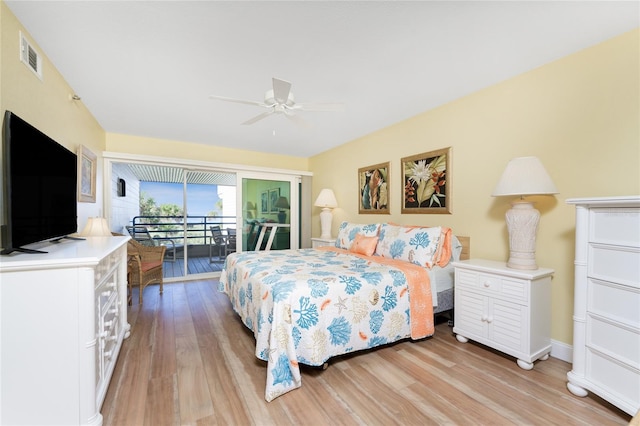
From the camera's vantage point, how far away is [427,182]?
3223mm

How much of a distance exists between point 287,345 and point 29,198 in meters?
1.69

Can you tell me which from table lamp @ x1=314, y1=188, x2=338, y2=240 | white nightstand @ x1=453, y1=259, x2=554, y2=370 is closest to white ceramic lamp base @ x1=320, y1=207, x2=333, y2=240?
table lamp @ x1=314, y1=188, x2=338, y2=240

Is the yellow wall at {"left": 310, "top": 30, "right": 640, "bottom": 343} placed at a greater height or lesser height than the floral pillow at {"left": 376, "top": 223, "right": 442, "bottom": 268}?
greater

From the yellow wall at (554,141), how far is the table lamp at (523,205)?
250mm

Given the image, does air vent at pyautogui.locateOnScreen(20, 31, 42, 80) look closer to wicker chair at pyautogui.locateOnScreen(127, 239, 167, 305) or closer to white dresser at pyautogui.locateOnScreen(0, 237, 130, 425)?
white dresser at pyautogui.locateOnScreen(0, 237, 130, 425)

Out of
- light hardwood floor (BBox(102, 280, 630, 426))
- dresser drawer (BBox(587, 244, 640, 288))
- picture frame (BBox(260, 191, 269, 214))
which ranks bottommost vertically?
light hardwood floor (BBox(102, 280, 630, 426))

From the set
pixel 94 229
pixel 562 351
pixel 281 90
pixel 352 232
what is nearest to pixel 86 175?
pixel 94 229

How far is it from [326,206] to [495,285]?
9.72 ft

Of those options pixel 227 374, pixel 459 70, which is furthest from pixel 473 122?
pixel 227 374

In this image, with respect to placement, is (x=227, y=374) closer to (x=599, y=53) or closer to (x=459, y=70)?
(x=459, y=70)

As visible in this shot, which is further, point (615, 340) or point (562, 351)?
point (562, 351)

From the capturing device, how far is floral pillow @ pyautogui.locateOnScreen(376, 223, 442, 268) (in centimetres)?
263

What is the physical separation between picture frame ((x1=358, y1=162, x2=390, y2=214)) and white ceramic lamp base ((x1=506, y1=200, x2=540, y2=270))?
5.77ft

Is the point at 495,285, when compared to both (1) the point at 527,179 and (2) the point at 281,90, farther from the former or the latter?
(2) the point at 281,90
